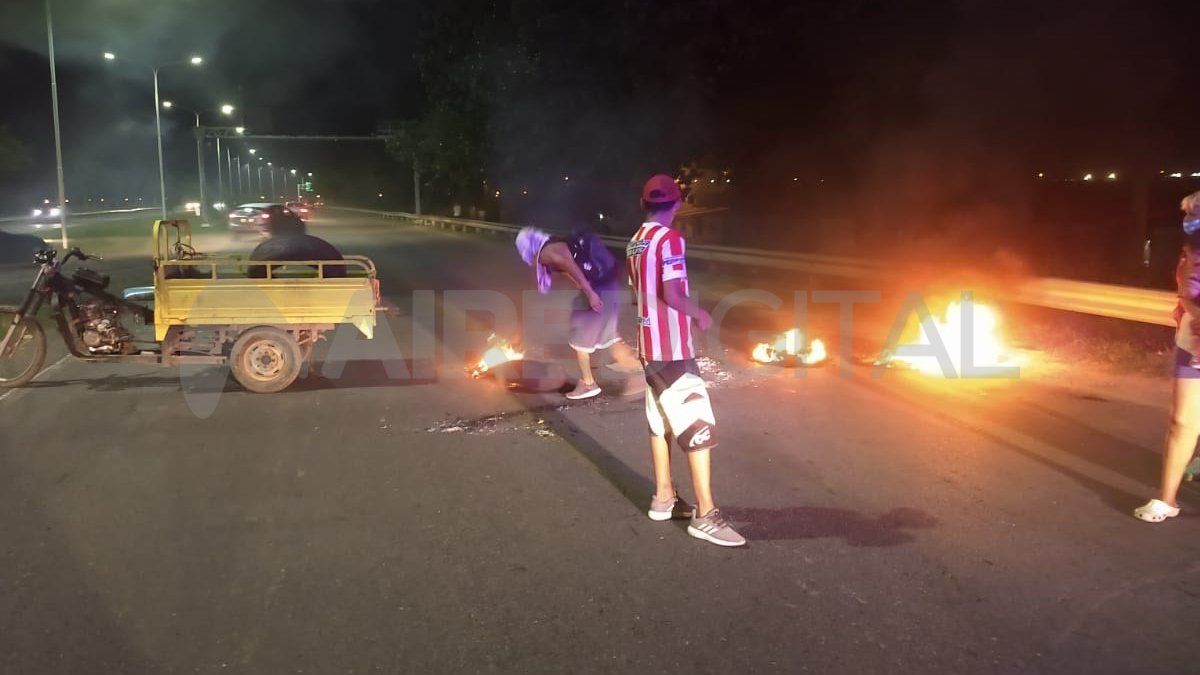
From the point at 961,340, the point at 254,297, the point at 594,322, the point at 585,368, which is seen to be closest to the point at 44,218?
the point at 254,297

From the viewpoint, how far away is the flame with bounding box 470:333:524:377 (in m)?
9.70

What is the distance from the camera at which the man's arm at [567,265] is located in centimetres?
823

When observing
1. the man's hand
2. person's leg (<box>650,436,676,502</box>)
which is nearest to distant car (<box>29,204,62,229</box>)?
the man's hand

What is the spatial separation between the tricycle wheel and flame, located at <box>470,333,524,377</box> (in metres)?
1.78

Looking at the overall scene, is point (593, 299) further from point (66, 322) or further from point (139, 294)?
point (66, 322)

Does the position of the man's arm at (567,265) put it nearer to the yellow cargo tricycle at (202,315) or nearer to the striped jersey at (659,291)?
the yellow cargo tricycle at (202,315)

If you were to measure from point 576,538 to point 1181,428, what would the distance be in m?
3.25

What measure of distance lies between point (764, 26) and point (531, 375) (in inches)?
470

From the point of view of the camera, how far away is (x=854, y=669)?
3.72 meters

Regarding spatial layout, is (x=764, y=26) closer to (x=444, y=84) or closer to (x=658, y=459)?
(x=658, y=459)

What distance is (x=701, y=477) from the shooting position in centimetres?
500

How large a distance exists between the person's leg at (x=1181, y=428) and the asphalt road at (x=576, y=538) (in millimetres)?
297

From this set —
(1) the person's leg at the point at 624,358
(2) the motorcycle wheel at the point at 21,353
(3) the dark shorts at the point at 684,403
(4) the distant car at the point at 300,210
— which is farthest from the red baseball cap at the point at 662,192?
(4) the distant car at the point at 300,210

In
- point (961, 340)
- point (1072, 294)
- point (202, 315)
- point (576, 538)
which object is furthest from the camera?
point (961, 340)
